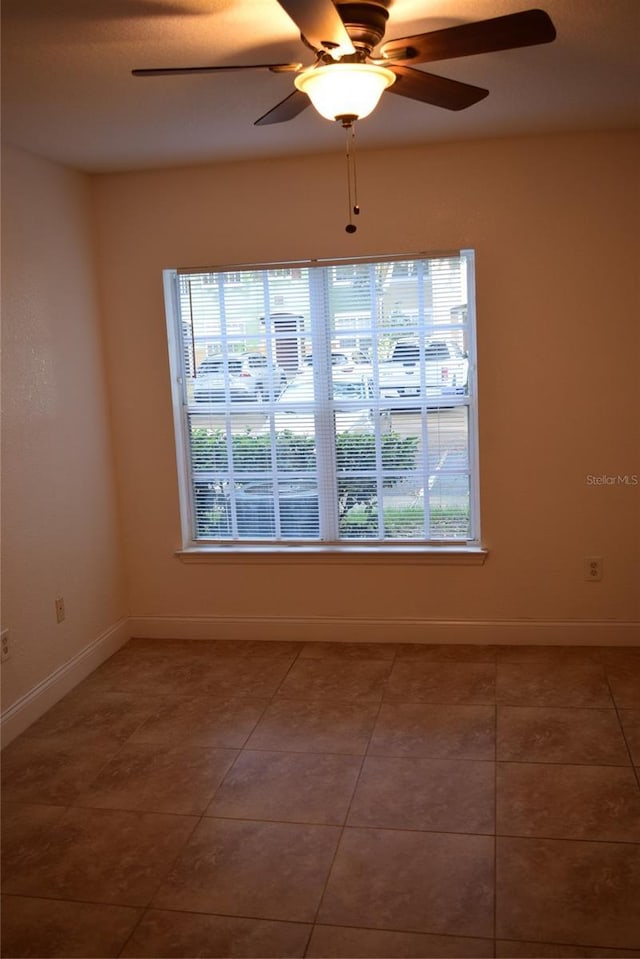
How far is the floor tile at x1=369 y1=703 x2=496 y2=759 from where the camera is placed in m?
3.26

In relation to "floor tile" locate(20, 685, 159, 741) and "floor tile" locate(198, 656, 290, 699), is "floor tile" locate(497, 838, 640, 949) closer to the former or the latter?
"floor tile" locate(198, 656, 290, 699)

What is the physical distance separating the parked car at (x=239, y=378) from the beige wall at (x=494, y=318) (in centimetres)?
21

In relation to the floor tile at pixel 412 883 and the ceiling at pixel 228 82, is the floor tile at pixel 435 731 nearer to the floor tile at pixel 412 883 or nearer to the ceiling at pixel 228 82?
the floor tile at pixel 412 883

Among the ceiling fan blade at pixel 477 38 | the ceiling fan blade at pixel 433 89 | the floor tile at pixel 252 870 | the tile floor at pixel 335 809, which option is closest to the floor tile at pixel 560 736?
the tile floor at pixel 335 809

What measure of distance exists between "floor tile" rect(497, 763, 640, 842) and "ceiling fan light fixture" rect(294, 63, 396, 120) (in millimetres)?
2190

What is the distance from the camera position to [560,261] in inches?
157

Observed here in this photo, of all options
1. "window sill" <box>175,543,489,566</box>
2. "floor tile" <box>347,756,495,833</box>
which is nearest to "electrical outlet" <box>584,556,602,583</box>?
"window sill" <box>175,543,489,566</box>

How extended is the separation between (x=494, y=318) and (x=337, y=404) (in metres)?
0.88

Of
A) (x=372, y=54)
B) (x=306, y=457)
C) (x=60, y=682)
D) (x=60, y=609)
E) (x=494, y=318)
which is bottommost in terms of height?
(x=60, y=682)

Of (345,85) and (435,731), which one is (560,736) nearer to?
(435,731)

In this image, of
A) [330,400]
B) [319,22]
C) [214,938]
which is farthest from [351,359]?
[214,938]

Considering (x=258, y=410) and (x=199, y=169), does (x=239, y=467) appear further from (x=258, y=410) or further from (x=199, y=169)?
(x=199, y=169)

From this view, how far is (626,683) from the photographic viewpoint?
147 inches

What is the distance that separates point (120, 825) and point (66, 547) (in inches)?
59.0
